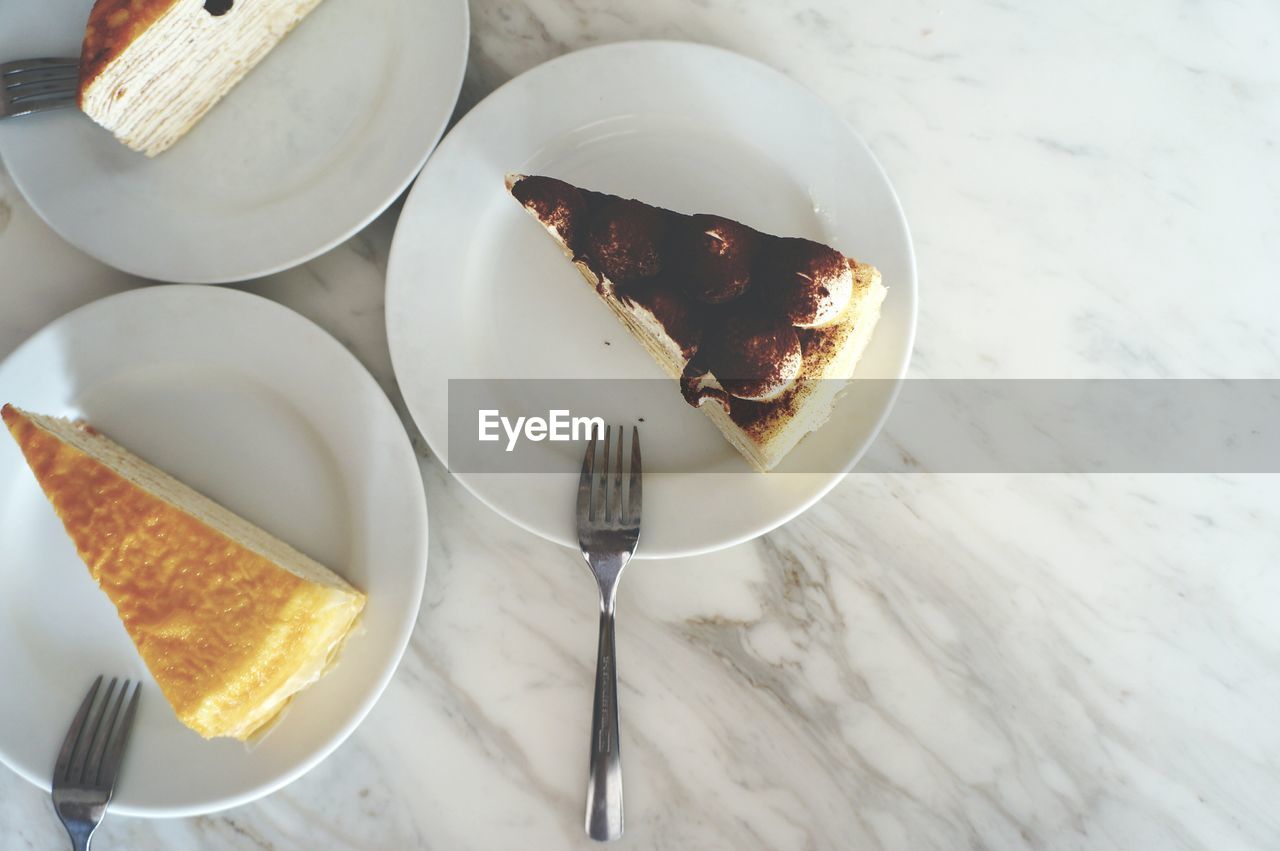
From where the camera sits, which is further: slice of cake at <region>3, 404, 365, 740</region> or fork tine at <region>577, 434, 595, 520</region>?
fork tine at <region>577, 434, 595, 520</region>

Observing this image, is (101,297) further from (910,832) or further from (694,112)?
(910,832)

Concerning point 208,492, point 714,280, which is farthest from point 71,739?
point 714,280

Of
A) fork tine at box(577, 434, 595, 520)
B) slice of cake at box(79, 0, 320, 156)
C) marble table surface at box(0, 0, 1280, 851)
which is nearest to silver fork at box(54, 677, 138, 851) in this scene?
marble table surface at box(0, 0, 1280, 851)

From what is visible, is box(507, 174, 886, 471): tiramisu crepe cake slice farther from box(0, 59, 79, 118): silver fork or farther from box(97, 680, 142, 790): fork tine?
box(97, 680, 142, 790): fork tine

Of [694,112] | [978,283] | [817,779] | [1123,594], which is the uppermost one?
[694,112]

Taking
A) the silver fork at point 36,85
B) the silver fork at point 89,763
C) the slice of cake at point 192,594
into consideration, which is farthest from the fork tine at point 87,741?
the silver fork at point 36,85

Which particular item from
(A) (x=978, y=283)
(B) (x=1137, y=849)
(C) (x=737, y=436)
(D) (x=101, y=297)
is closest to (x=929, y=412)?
(A) (x=978, y=283)

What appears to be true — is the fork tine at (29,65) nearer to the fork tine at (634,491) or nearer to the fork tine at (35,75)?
the fork tine at (35,75)
